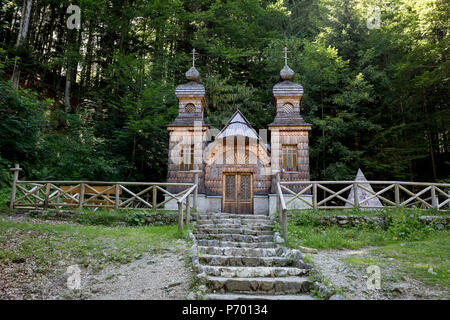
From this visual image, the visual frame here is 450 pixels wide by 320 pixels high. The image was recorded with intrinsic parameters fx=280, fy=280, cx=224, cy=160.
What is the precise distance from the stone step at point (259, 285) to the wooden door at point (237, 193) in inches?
299

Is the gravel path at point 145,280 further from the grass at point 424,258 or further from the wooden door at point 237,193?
the wooden door at point 237,193

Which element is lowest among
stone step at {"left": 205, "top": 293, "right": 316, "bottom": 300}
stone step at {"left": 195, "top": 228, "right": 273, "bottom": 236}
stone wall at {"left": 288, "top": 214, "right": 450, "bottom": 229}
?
stone step at {"left": 205, "top": 293, "right": 316, "bottom": 300}

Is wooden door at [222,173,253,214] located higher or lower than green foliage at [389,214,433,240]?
higher

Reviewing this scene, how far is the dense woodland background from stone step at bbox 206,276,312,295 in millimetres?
11324

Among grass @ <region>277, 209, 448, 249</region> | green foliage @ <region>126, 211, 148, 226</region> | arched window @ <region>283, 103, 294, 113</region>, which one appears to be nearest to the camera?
grass @ <region>277, 209, 448, 249</region>

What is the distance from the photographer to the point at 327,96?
61.9 ft

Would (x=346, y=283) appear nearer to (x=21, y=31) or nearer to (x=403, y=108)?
(x=403, y=108)

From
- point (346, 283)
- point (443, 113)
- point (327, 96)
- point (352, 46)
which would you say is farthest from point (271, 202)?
point (352, 46)

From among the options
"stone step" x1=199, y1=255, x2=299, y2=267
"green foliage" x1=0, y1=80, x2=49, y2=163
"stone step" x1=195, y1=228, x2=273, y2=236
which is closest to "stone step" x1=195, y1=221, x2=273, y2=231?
"stone step" x1=195, y1=228, x2=273, y2=236

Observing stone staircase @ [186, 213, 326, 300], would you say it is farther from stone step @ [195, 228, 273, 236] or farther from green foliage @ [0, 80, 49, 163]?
green foliage @ [0, 80, 49, 163]

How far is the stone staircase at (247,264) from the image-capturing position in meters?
4.91

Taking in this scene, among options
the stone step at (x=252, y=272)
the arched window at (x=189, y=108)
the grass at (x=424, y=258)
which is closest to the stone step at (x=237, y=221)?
the grass at (x=424, y=258)

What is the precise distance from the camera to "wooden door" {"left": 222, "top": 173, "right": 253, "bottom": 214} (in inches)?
503

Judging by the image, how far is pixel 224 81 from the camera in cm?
1873
